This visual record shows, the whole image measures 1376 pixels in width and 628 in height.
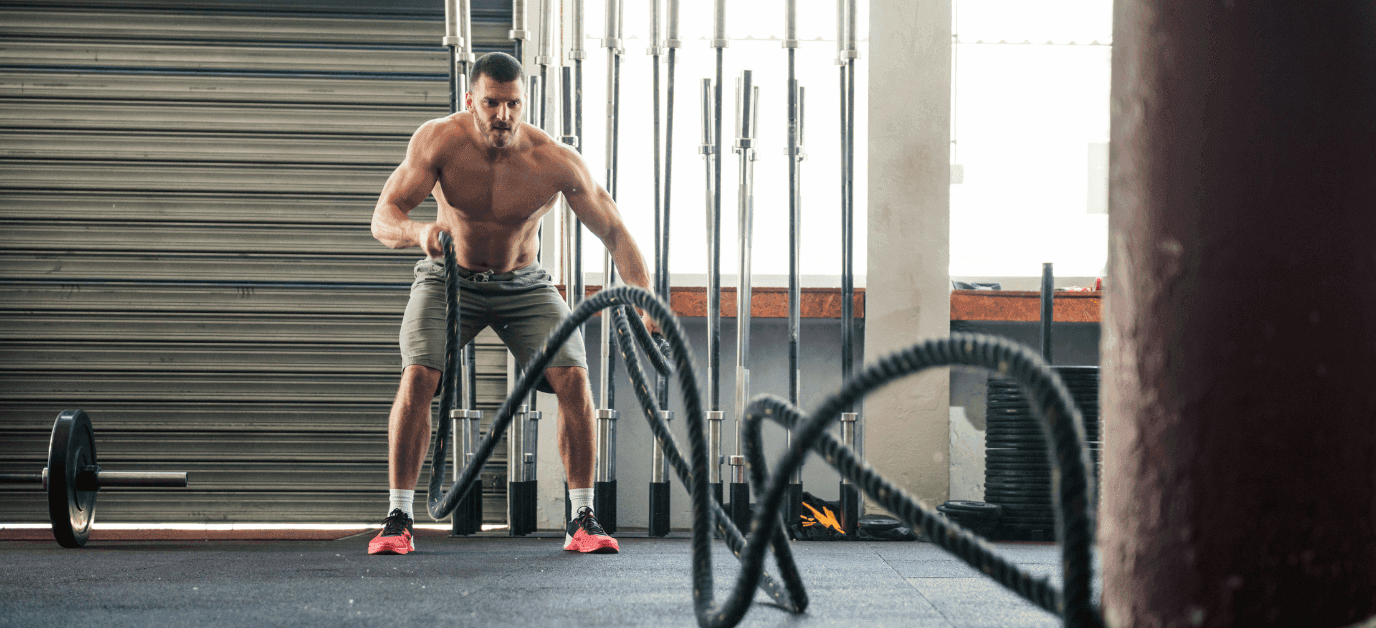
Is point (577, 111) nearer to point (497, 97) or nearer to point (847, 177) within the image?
point (497, 97)

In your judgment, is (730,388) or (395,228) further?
(730,388)

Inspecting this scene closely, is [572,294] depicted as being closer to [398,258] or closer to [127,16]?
[398,258]

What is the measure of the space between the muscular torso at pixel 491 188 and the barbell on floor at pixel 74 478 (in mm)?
1345

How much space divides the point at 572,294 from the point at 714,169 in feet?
2.26

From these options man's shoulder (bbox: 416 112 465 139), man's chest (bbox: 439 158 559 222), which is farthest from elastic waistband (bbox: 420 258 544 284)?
man's shoulder (bbox: 416 112 465 139)

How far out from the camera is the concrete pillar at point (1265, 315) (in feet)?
2.53

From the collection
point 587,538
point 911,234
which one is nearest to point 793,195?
point 911,234

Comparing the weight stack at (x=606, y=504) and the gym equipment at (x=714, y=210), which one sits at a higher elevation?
the gym equipment at (x=714, y=210)

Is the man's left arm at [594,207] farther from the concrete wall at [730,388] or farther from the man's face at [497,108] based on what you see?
the concrete wall at [730,388]

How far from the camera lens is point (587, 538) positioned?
2783 mm

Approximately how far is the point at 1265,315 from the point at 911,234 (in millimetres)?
2995

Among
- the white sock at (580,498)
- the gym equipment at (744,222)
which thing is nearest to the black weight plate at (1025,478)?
the gym equipment at (744,222)

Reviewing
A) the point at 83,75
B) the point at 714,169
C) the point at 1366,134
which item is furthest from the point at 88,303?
the point at 1366,134

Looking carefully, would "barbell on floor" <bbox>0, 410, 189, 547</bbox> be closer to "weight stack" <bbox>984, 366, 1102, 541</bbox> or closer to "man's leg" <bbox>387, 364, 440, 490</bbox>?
"man's leg" <bbox>387, 364, 440, 490</bbox>
